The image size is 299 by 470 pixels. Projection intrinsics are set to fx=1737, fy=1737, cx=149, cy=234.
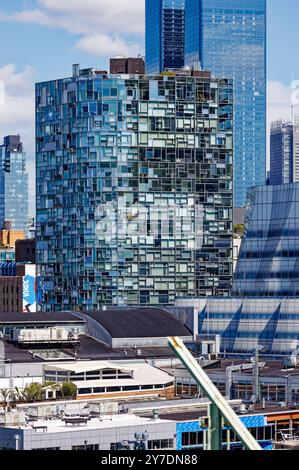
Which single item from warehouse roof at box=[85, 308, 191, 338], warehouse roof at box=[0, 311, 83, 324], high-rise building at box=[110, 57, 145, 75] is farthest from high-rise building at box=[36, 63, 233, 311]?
warehouse roof at box=[0, 311, 83, 324]

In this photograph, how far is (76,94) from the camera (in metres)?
129

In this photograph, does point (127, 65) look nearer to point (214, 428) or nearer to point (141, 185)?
point (141, 185)

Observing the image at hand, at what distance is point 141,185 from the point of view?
5044 inches

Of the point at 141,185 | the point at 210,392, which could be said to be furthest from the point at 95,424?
the point at 141,185

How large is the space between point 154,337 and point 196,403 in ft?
76.7

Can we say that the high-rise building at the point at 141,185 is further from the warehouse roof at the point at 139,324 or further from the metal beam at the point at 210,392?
the metal beam at the point at 210,392

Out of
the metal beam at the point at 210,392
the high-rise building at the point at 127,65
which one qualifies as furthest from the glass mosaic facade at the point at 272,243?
the metal beam at the point at 210,392

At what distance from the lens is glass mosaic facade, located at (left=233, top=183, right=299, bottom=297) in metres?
84.6

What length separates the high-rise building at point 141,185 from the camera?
127688 mm

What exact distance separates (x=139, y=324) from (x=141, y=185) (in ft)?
156

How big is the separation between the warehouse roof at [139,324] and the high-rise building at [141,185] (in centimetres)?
4227

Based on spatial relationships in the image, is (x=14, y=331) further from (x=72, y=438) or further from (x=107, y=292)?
(x=107, y=292)
